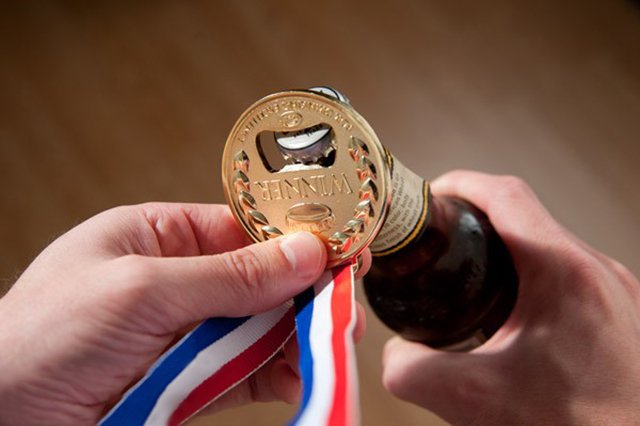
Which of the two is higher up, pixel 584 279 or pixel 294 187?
pixel 294 187

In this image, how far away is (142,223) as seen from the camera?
47cm

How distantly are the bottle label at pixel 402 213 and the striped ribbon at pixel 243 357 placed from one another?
0.18 ft

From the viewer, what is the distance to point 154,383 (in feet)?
1.29

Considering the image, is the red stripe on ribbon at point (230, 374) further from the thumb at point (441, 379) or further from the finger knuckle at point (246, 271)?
the thumb at point (441, 379)

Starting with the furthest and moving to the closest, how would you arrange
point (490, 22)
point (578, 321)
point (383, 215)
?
point (490, 22) < point (578, 321) < point (383, 215)

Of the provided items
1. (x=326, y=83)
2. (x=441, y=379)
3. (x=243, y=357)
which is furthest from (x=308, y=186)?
(x=326, y=83)

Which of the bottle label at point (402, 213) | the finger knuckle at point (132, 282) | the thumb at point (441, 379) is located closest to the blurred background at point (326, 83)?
the thumb at point (441, 379)

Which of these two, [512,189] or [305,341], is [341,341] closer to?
[305,341]

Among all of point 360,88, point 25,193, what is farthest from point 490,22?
point 25,193

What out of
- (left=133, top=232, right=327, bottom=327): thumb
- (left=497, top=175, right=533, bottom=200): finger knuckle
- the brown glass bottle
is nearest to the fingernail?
(left=133, top=232, right=327, bottom=327): thumb

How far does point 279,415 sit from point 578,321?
34 centimetres

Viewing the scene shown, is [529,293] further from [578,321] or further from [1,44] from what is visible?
[1,44]

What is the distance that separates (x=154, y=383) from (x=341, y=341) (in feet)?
0.38

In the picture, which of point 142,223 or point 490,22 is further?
point 490,22
